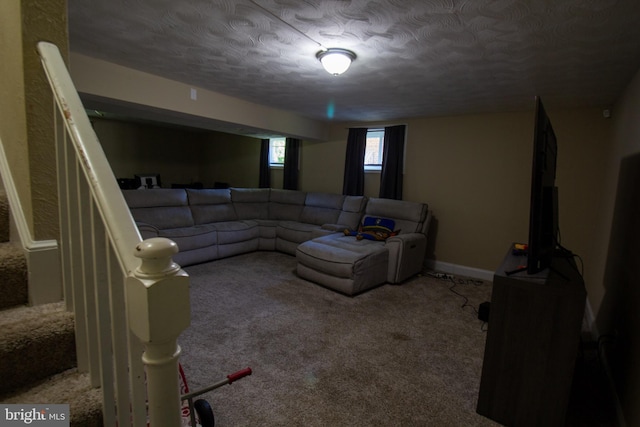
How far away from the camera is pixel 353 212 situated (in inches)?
184

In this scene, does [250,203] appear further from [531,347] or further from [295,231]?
[531,347]

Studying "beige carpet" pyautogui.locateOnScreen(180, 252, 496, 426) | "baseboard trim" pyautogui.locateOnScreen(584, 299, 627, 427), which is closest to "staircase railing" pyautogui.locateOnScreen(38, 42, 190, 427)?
"beige carpet" pyautogui.locateOnScreen(180, 252, 496, 426)

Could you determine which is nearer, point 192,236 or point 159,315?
point 159,315

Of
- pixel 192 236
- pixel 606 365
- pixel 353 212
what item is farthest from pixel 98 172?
pixel 353 212

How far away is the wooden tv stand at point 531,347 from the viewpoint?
4.95 feet

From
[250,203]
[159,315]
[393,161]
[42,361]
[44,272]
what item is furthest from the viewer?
[250,203]

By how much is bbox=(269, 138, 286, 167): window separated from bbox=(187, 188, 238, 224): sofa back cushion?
129 centimetres

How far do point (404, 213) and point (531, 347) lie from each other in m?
2.73

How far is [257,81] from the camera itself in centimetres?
299

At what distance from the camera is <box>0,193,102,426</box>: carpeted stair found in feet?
2.92

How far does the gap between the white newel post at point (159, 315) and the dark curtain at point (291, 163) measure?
17.2 feet

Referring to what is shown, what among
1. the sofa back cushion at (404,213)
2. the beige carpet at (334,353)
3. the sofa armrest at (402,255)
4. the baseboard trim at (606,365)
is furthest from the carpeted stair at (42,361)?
the sofa back cushion at (404,213)

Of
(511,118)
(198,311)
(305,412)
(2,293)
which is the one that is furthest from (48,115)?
(511,118)

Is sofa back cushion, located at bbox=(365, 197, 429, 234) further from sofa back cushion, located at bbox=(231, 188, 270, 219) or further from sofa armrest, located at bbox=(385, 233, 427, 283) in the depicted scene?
sofa back cushion, located at bbox=(231, 188, 270, 219)
